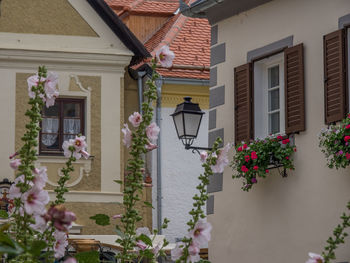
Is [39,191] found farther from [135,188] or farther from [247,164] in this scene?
Result: [247,164]

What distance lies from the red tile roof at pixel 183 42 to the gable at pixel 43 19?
1.76 m

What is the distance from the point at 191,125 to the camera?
12.4 metres

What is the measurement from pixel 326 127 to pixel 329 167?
21.2 inches

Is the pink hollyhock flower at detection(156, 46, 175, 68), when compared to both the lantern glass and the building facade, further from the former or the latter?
the lantern glass

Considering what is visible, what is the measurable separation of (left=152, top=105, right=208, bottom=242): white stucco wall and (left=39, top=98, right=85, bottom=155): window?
77.0 inches

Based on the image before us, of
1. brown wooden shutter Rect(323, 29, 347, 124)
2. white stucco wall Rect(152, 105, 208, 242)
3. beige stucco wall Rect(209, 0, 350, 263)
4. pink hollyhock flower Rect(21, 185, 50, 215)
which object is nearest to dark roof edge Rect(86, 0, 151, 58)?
white stucco wall Rect(152, 105, 208, 242)

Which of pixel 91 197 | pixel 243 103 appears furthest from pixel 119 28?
pixel 243 103

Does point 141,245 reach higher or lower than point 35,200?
lower

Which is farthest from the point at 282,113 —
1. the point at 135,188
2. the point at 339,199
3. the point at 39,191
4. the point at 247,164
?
the point at 39,191

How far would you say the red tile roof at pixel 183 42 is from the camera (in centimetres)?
2169

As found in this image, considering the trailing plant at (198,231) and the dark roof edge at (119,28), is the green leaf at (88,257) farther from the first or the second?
the dark roof edge at (119,28)

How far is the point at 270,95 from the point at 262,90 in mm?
124

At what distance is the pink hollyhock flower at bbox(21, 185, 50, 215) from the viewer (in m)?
3.98

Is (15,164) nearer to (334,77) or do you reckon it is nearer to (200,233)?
(200,233)
